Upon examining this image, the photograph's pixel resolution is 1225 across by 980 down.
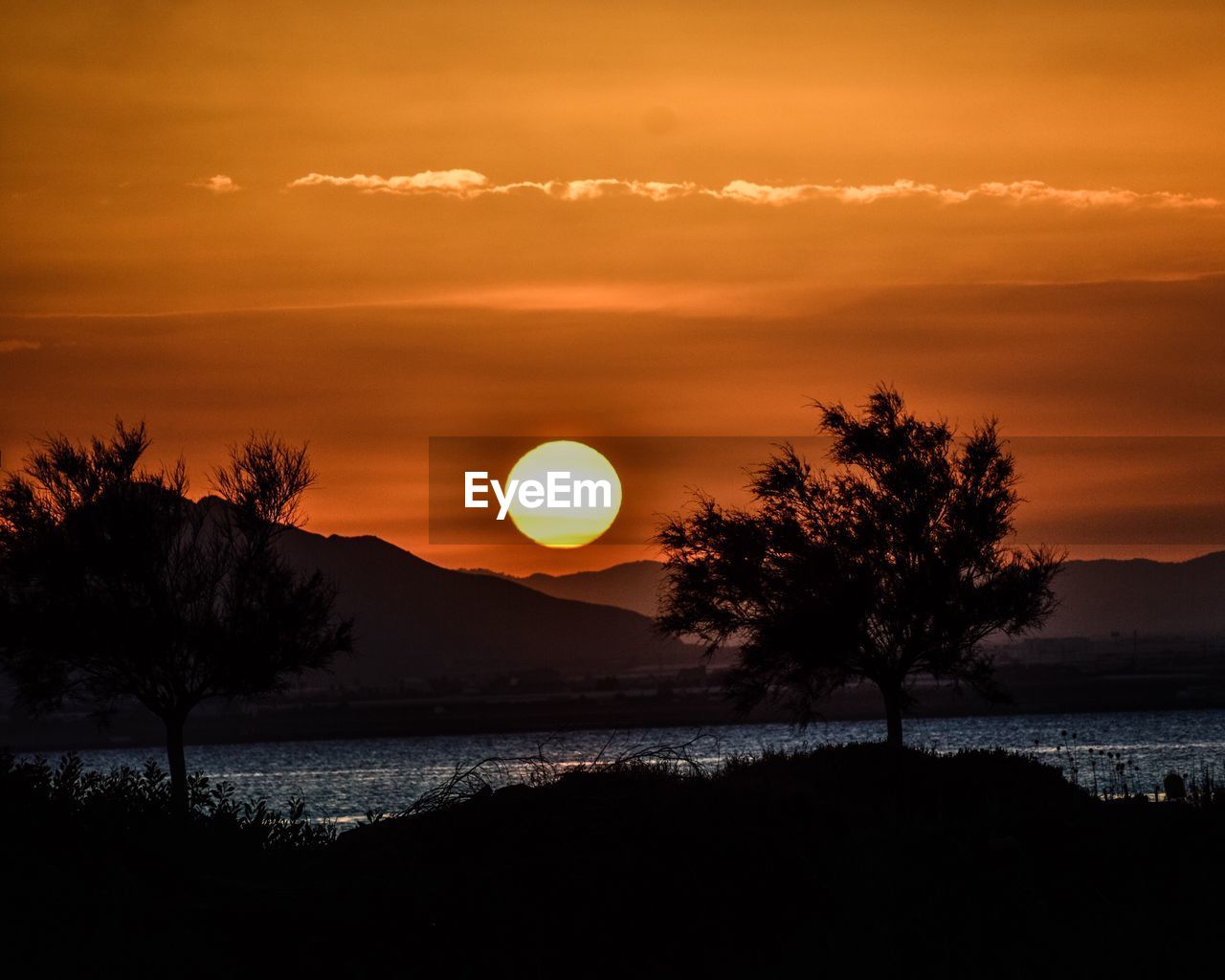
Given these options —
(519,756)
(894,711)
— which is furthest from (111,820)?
(519,756)

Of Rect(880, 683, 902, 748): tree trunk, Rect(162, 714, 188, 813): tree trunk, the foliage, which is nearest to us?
the foliage

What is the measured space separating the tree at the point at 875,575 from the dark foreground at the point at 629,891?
2432cm

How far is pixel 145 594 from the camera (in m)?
41.9

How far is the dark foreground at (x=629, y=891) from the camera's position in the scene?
1577 centimetres

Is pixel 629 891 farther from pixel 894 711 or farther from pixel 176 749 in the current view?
pixel 894 711

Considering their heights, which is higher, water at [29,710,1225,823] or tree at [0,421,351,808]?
tree at [0,421,351,808]

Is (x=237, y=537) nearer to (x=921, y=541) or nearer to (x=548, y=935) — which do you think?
(x=921, y=541)

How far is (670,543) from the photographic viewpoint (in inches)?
1903

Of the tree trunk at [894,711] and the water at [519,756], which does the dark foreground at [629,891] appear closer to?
the water at [519,756]

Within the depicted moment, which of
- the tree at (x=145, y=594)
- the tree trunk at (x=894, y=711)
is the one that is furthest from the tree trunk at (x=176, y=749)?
the tree trunk at (x=894, y=711)

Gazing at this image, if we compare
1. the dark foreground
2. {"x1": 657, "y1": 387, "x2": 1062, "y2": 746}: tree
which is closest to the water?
{"x1": 657, "y1": 387, "x2": 1062, "y2": 746}: tree

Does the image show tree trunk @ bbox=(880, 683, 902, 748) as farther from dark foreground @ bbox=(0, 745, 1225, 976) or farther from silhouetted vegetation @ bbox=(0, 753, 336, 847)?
dark foreground @ bbox=(0, 745, 1225, 976)

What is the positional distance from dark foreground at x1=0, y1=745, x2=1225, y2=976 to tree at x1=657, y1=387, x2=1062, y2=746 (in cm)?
2432

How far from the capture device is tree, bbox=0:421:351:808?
1625 inches
